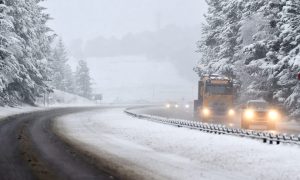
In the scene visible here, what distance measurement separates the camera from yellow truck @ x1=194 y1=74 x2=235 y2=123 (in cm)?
3909

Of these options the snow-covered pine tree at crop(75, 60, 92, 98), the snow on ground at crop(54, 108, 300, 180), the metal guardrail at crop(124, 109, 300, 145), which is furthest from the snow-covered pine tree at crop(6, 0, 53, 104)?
the snow-covered pine tree at crop(75, 60, 92, 98)

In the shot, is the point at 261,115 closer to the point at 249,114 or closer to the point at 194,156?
the point at 249,114

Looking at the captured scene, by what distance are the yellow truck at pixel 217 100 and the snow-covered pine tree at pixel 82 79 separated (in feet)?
292

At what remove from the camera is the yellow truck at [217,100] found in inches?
1539

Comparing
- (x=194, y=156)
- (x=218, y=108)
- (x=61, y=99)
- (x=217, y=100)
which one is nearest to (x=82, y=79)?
(x=61, y=99)

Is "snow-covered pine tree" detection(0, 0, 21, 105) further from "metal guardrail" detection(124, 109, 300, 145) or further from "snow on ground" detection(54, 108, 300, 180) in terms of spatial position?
"snow on ground" detection(54, 108, 300, 180)

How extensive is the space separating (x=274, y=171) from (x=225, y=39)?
40409mm

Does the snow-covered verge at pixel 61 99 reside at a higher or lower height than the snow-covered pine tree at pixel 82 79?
lower

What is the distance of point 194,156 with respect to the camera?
679 inches

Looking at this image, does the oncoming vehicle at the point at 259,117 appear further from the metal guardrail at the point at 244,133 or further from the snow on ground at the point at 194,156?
the snow on ground at the point at 194,156

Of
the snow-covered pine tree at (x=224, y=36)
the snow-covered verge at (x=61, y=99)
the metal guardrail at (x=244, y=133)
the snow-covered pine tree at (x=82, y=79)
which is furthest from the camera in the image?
the snow-covered pine tree at (x=82, y=79)

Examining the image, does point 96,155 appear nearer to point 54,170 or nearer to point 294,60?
point 54,170

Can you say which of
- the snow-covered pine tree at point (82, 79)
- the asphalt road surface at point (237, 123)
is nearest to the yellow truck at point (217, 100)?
the asphalt road surface at point (237, 123)

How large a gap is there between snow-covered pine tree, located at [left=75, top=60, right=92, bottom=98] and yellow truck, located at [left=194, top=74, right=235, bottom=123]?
292ft
